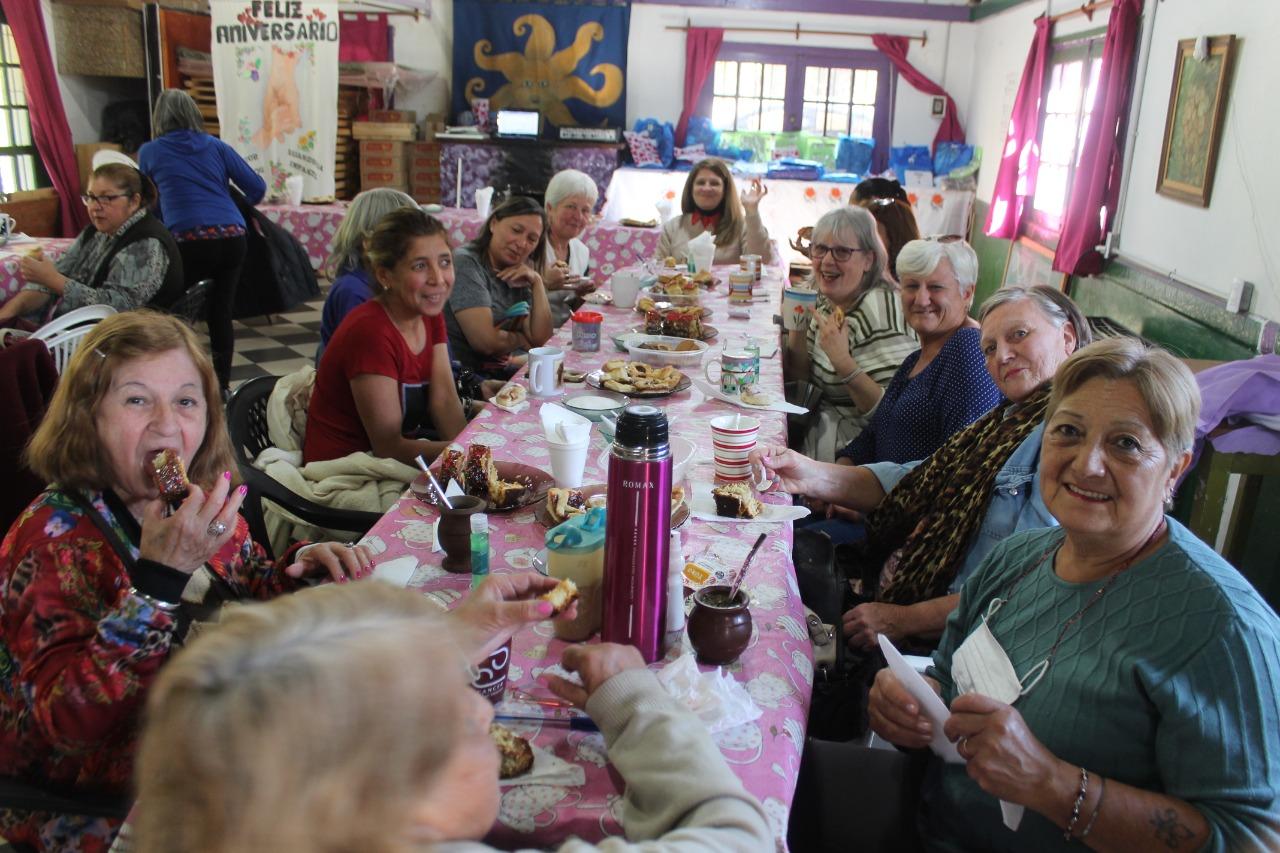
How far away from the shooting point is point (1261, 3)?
3.63 meters

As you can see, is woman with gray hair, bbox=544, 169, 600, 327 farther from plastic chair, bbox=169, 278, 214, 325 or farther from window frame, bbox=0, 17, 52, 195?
window frame, bbox=0, 17, 52, 195

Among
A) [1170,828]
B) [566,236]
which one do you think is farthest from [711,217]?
[1170,828]

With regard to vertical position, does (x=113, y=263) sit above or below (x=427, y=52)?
below

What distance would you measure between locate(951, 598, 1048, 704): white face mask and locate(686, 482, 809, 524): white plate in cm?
40

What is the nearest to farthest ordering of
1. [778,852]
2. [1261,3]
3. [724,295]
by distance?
[778,852]
[1261,3]
[724,295]

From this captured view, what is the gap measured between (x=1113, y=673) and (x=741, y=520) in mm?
741

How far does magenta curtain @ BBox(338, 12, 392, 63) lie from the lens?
9195 millimetres

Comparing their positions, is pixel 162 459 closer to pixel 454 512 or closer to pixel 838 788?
pixel 454 512

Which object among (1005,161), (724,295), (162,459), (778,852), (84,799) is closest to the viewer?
(778,852)

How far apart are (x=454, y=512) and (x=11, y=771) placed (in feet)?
2.23

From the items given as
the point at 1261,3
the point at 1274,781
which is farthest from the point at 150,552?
the point at 1261,3

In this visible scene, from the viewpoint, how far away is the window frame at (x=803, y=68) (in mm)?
9039

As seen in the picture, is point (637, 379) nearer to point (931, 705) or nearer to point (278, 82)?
point (931, 705)

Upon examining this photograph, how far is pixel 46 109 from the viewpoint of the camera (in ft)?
23.4
